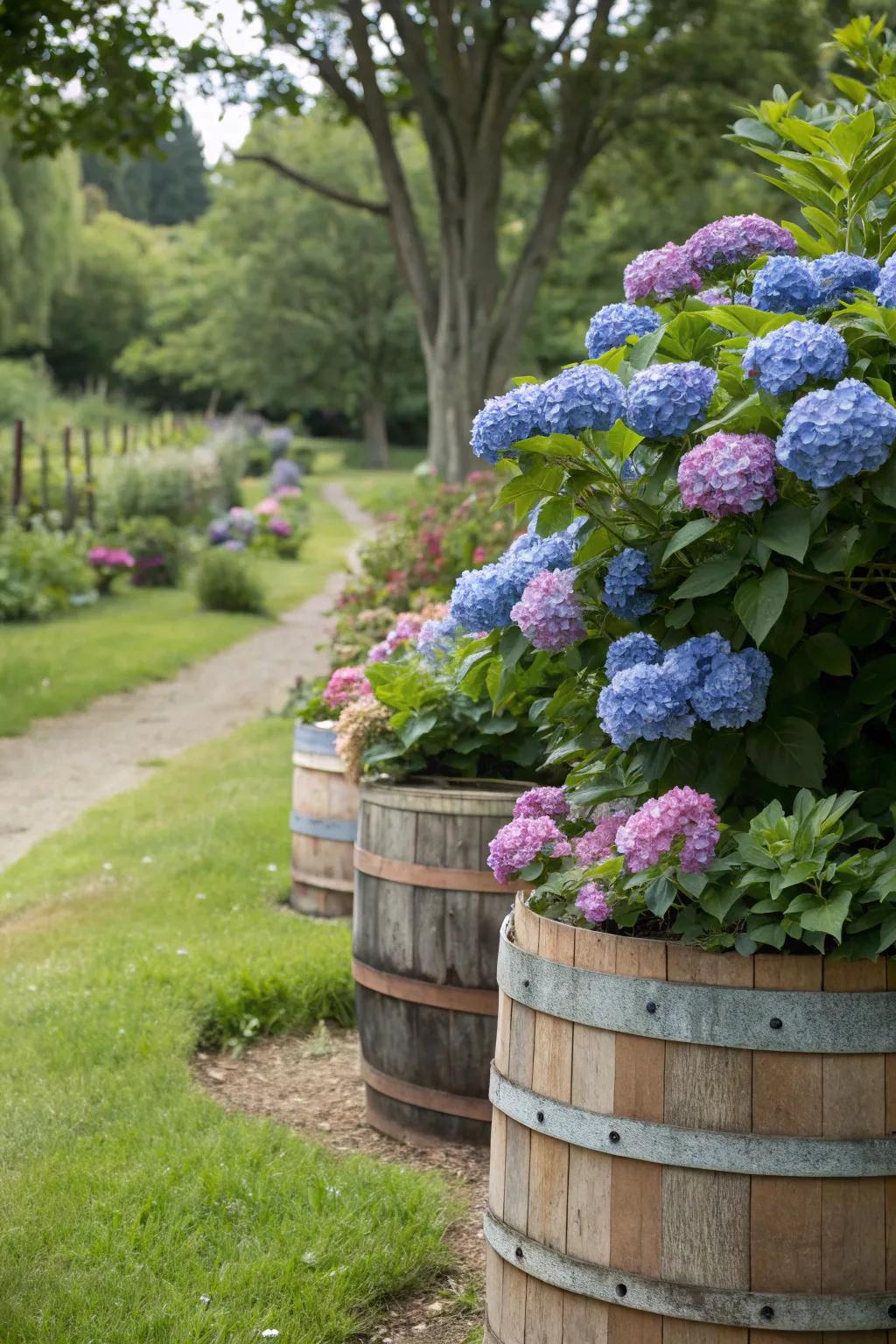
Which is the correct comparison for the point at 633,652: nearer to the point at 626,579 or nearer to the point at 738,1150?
the point at 626,579

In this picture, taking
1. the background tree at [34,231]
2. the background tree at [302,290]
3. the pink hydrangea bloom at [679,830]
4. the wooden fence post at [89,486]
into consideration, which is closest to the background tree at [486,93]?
the wooden fence post at [89,486]

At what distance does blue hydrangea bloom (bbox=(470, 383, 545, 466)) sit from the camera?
2.28 metres

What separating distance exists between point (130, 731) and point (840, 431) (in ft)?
32.9

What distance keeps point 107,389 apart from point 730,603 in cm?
5592

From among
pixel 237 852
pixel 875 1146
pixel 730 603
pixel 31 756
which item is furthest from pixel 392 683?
pixel 31 756

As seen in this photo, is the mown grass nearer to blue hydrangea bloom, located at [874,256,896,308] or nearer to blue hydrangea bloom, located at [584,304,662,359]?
blue hydrangea bloom, located at [584,304,662,359]

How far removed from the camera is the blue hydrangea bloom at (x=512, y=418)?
7.48 feet

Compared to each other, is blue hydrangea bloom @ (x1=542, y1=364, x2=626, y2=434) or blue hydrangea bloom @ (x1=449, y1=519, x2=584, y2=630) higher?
blue hydrangea bloom @ (x1=542, y1=364, x2=626, y2=434)

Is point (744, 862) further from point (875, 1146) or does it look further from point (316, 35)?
point (316, 35)

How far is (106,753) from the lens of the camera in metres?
10.6

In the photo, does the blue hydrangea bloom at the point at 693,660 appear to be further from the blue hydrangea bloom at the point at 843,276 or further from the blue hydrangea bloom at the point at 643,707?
the blue hydrangea bloom at the point at 843,276

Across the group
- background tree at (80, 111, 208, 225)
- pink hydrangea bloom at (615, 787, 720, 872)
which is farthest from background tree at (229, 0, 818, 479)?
background tree at (80, 111, 208, 225)

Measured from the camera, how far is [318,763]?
578 cm

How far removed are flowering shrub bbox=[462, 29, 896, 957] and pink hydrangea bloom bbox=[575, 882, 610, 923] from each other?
0.04 ft
